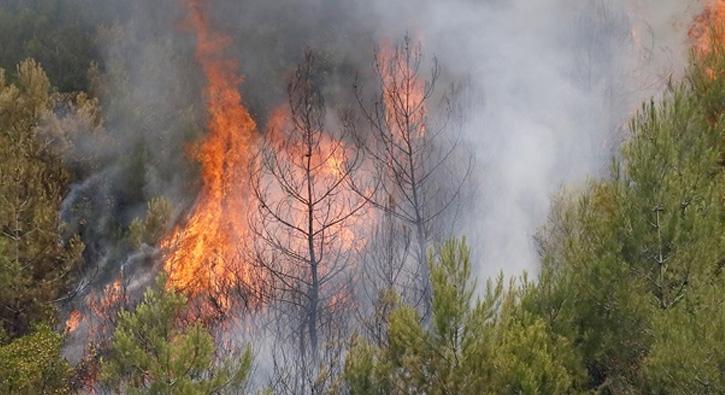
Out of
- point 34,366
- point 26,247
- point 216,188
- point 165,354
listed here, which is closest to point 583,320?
point 165,354

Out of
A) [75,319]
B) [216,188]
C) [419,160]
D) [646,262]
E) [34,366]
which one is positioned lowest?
A: [646,262]

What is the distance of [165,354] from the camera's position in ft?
25.1

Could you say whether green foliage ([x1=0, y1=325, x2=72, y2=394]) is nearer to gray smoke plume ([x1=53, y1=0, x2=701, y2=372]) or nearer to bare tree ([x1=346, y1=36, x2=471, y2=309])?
gray smoke plume ([x1=53, y1=0, x2=701, y2=372])

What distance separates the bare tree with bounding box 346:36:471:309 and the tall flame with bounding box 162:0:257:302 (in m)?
3.87

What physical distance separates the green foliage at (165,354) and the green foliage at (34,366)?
2183 mm

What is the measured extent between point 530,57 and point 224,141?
9247 mm

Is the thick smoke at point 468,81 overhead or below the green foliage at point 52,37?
below

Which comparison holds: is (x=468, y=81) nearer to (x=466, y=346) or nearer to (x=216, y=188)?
(x=216, y=188)

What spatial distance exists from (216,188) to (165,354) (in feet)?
40.5

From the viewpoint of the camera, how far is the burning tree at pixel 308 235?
12.4 m

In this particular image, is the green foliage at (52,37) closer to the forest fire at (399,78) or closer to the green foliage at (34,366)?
the forest fire at (399,78)

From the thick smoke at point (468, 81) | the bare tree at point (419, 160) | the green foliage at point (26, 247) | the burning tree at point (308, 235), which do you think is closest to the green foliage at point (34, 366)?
the green foliage at point (26, 247)

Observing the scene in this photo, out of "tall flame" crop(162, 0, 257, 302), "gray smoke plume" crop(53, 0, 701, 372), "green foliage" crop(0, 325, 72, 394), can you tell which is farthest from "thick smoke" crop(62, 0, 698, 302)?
"green foliage" crop(0, 325, 72, 394)

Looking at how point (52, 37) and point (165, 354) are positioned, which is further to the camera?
point (52, 37)
